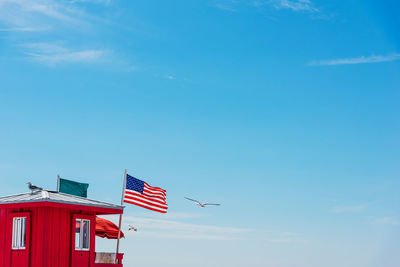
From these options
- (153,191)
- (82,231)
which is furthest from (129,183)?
(82,231)

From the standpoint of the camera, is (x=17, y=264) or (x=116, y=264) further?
(x=116, y=264)

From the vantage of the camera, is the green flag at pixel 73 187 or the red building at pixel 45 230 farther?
the green flag at pixel 73 187

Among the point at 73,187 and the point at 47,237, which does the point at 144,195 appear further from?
the point at 47,237

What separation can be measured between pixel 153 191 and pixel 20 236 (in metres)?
8.21

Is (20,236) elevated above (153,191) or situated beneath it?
situated beneath

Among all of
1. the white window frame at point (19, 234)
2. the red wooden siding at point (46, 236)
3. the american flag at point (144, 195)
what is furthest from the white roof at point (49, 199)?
the american flag at point (144, 195)

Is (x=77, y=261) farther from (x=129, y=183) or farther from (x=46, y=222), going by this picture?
(x=129, y=183)

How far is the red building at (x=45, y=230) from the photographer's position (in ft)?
93.6

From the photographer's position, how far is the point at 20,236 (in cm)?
2914

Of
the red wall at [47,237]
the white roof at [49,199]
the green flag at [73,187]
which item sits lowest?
the red wall at [47,237]

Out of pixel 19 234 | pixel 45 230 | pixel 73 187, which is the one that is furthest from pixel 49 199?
pixel 73 187

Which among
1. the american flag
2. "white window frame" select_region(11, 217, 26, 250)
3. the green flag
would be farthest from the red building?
the green flag

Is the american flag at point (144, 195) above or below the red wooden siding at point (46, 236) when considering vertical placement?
above

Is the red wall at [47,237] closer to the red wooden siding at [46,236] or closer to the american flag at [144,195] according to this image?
the red wooden siding at [46,236]
